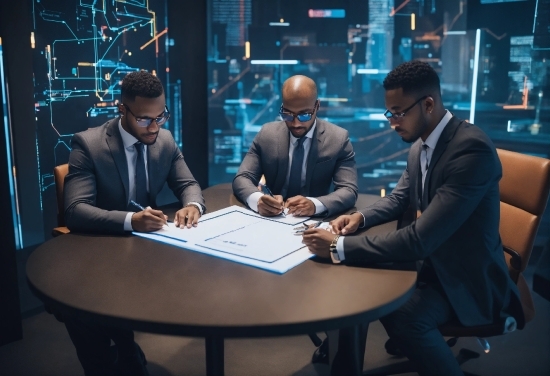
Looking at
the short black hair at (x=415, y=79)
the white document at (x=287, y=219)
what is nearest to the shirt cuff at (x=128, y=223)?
the white document at (x=287, y=219)

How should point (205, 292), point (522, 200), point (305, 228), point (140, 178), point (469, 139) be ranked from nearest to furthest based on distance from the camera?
point (205, 292), point (469, 139), point (305, 228), point (522, 200), point (140, 178)

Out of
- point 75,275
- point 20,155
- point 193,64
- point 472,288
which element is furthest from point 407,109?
point 193,64

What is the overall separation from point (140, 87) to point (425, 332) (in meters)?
1.60

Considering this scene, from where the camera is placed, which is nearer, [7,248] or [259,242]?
[259,242]

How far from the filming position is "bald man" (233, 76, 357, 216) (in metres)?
2.71

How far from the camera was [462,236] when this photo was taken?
2.00 m

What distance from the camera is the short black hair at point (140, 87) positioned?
2.38 metres

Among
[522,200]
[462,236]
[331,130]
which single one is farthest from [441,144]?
[331,130]

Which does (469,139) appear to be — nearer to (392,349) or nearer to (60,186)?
(392,349)

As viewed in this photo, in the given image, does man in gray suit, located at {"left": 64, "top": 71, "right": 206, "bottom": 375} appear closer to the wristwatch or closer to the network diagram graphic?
the wristwatch

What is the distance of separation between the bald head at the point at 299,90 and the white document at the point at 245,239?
2.28 ft

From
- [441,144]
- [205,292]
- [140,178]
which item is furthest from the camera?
[140,178]

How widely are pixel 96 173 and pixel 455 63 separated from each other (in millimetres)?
3317

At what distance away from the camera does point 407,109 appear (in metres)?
2.08
